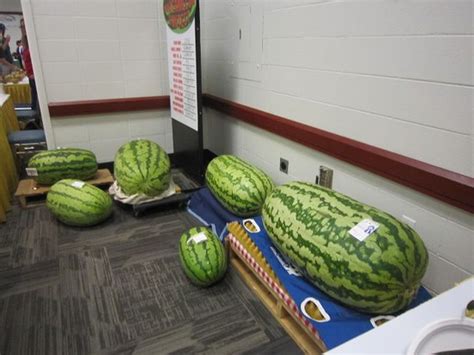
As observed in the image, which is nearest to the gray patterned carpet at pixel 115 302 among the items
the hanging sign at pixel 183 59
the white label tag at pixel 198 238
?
the white label tag at pixel 198 238

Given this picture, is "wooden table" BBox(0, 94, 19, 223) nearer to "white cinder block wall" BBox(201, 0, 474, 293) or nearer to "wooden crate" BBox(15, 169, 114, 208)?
"wooden crate" BBox(15, 169, 114, 208)

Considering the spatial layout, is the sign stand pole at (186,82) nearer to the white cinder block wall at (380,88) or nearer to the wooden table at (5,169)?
the white cinder block wall at (380,88)

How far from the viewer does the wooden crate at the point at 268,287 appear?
1464 mm

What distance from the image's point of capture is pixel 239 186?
2176 millimetres

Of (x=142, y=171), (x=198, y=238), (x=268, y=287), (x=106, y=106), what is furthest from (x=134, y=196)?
(x=268, y=287)

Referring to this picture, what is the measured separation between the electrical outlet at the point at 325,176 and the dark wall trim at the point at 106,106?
2.17 m

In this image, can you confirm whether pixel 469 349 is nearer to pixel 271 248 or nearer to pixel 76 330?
pixel 271 248

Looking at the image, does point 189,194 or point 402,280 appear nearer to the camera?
point 402,280

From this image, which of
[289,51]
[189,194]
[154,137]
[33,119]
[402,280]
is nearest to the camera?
[402,280]

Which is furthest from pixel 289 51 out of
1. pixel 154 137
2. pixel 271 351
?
pixel 154 137

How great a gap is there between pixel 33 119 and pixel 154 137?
7.38ft

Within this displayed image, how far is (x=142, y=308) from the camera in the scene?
1.74 m

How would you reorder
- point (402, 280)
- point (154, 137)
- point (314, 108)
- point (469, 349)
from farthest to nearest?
point (154, 137) → point (314, 108) → point (402, 280) → point (469, 349)

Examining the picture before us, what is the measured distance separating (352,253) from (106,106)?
2859 millimetres
